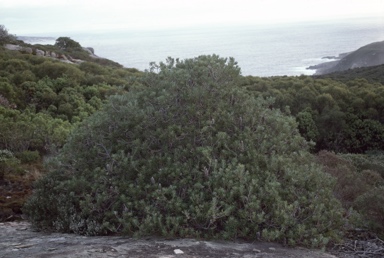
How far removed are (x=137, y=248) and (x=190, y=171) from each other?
0.98 m

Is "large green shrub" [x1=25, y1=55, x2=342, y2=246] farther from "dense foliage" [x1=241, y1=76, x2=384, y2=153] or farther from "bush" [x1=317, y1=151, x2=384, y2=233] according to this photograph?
"dense foliage" [x1=241, y1=76, x2=384, y2=153]

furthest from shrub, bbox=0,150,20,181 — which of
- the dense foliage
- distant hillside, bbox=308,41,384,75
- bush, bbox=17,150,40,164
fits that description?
distant hillside, bbox=308,41,384,75

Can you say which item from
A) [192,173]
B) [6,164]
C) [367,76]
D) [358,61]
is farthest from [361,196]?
[358,61]

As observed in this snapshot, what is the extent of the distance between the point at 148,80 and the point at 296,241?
8.64 feet

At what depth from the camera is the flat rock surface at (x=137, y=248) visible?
12.5 ft

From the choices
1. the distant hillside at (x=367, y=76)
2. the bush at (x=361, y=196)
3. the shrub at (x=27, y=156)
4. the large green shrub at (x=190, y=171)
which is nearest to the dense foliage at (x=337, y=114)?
the distant hillside at (x=367, y=76)

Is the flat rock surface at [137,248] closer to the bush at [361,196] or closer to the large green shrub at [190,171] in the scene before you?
the large green shrub at [190,171]

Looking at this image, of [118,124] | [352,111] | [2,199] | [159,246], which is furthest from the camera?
[352,111]

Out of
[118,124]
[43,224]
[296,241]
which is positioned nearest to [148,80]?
[118,124]

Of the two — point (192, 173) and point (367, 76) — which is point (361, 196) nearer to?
point (192, 173)

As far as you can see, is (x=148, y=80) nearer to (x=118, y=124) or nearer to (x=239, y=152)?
(x=118, y=124)

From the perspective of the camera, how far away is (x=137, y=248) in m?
3.96

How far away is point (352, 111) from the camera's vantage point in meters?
25.2

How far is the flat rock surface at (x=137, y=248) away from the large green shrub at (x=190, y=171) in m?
0.10
